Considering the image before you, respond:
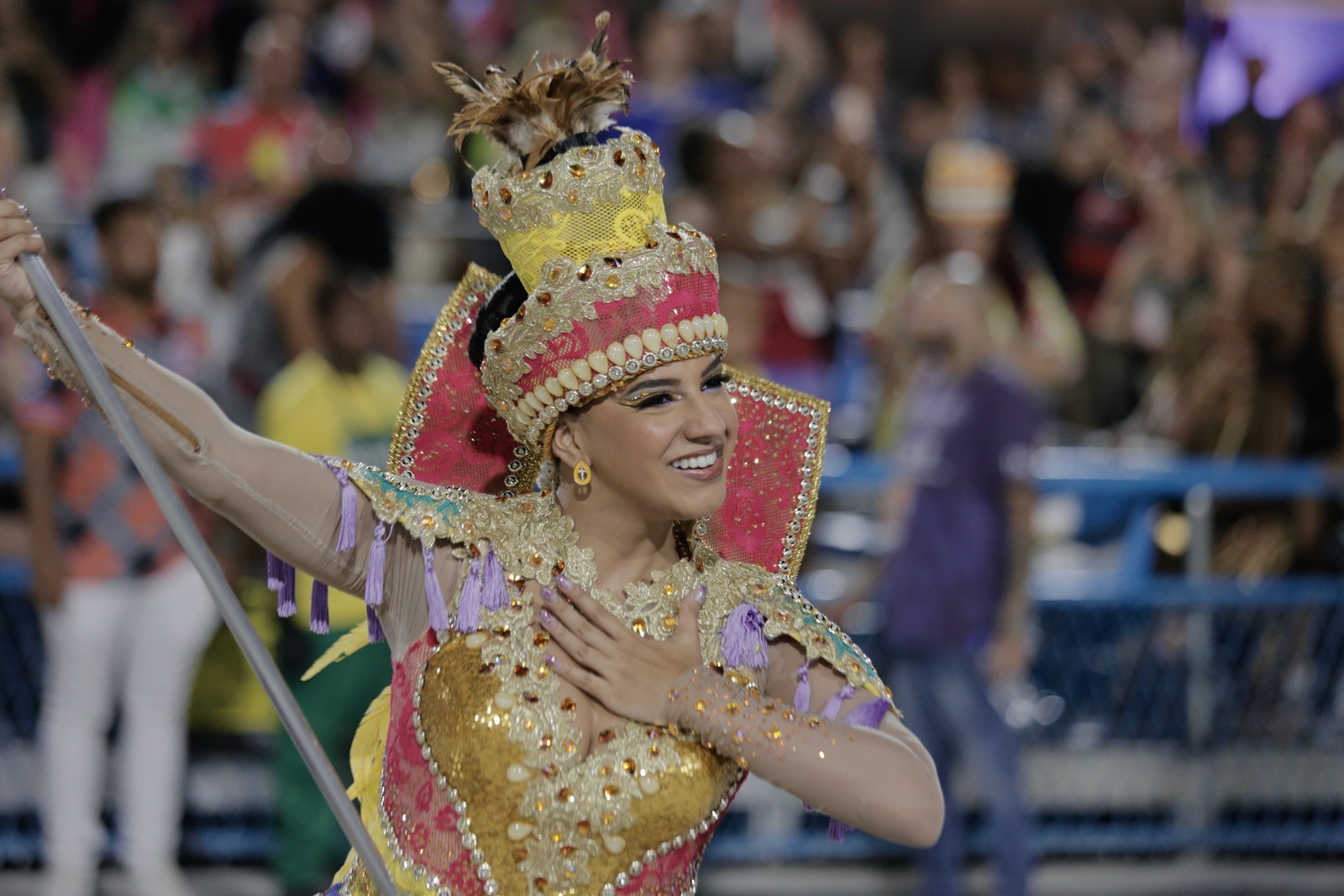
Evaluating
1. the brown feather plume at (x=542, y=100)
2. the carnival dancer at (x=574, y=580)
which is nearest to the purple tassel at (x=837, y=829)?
the carnival dancer at (x=574, y=580)

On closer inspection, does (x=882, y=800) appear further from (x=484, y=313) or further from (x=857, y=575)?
(x=857, y=575)

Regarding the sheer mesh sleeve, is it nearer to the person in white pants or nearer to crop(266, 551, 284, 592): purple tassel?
crop(266, 551, 284, 592): purple tassel

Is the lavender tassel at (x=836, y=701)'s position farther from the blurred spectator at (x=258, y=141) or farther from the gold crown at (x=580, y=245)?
the blurred spectator at (x=258, y=141)

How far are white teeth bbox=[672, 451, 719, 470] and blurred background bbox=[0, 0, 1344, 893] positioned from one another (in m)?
2.26

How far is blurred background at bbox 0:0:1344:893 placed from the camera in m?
5.07

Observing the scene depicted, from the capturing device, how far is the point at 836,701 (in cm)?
220

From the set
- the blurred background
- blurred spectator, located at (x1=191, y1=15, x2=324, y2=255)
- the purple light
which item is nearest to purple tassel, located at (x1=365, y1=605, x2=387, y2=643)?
the blurred background

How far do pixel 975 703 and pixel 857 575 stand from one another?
661mm

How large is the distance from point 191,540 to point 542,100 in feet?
2.31

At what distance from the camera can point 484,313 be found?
2.28 metres

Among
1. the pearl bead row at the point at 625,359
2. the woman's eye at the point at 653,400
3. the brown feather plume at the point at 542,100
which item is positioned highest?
the brown feather plume at the point at 542,100

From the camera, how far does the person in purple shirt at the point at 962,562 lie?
4.67 meters

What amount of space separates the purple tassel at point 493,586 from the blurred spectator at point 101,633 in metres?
2.65

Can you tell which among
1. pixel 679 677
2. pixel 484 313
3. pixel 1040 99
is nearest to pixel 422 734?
pixel 679 677
